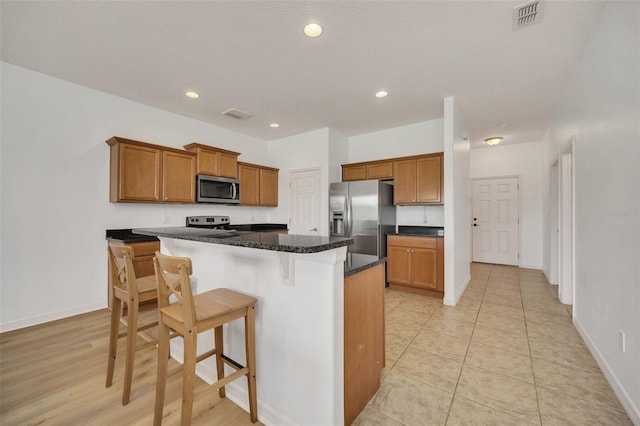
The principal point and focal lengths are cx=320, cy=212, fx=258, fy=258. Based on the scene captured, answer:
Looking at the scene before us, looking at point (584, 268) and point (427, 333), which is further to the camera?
point (427, 333)

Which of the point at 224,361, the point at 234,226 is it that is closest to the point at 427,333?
the point at 224,361

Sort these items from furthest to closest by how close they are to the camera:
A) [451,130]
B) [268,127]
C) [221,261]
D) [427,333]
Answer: [268,127] → [451,130] → [427,333] → [221,261]

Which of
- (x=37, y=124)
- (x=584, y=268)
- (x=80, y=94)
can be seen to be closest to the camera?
(x=584, y=268)

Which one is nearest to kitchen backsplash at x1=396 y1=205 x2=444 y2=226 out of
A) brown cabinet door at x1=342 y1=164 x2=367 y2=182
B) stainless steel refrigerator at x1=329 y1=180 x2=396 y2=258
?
stainless steel refrigerator at x1=329 y1=180 x2=396 y2=258

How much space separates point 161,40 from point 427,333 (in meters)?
3.78

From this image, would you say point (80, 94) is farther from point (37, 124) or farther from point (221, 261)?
point (221, 261)

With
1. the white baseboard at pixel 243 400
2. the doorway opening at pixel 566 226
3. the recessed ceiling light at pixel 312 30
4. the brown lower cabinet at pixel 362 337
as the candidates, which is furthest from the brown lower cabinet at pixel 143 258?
the doorway opening at pixel 566 226

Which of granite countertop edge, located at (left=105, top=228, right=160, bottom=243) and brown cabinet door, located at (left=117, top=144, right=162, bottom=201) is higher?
brown cabinet door, located at (left=117, top=144, right=162, bottom=201)

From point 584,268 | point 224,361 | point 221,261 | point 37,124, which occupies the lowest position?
point 224,361

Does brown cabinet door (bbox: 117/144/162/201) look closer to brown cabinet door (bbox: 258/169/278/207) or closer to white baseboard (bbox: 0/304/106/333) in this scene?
white baseboard (bbox: 0/304/106/333)

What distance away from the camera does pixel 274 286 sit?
5.01ft

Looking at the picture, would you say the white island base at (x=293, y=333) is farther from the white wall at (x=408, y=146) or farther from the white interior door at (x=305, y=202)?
the white wall at (x=408, y=146)

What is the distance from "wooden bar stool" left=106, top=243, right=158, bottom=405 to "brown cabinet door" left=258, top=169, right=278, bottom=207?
327 cm

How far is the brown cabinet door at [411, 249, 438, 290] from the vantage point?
379cm
